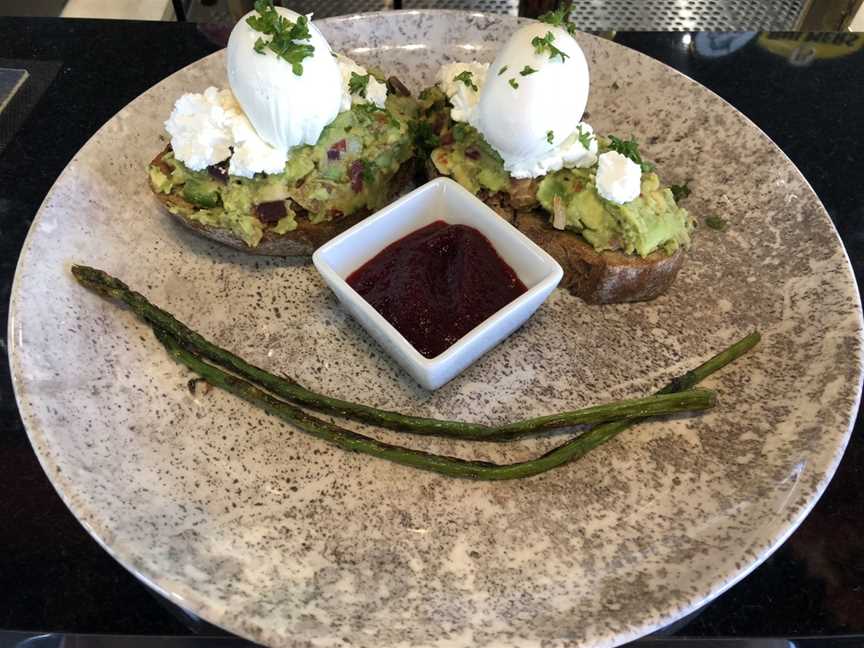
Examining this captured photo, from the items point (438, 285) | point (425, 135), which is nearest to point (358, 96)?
point (425, 135)

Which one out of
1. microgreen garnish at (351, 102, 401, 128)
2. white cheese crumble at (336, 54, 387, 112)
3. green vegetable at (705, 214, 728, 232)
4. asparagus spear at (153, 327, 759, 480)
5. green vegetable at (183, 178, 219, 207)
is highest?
white cheese crumble at (336, 54, 387, 112)

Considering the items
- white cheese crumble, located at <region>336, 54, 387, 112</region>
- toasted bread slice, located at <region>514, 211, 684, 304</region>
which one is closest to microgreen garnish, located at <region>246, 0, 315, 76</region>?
white cheese crumble, located at <region>336, 54, 387, 112</region>

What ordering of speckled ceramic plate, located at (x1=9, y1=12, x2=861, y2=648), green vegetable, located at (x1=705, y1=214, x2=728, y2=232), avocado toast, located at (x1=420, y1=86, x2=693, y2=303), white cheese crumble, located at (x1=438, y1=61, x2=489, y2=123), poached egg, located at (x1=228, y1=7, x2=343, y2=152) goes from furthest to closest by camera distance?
green vegetable, located at (x1=705, y1=214, x2=728, y2=232) → white cheese crumble, located at (x1=438, y1=61, x2=489, y2=123) → avocado toast, located at (x1=420, y1=86, x2=693, y2=303) → poached egg, located at (x1=228, y1=7, x2=343, y2=152) → speckled ceramic plate, located at (x1=9, y1=12, x2=861, y2=648)

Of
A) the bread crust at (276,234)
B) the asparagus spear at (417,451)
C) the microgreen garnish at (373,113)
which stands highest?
the microgreen garnish at (373,113)

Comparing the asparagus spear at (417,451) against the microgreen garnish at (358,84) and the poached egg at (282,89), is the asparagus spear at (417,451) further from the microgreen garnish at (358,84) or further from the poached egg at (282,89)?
the microgreen garnish at (358,84)

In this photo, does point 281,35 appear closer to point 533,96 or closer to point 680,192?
point 533,96

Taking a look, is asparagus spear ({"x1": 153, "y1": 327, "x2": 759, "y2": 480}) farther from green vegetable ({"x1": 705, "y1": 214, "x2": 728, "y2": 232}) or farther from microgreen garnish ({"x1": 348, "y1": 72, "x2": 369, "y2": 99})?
microgreen garnish ({"x1": 348, "y1": 72, "x2": 369, "y2": 99})

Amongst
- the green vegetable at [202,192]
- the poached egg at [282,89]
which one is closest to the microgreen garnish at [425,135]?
the poached egg at [282,89]

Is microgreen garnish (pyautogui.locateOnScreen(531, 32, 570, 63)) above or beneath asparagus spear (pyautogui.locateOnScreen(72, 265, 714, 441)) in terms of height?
above
